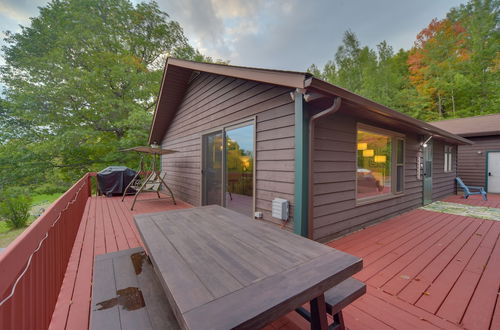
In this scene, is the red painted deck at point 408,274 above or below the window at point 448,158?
below

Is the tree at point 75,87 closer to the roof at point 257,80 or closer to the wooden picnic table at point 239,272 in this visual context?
the roof at point 257,80

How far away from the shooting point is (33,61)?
336 inches

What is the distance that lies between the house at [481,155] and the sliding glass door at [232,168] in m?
9.43

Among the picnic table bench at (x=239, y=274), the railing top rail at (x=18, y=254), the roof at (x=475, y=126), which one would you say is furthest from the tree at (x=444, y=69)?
the railing top rail at (x=18, y=254)

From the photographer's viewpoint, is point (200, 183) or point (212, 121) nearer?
point (212, 121)

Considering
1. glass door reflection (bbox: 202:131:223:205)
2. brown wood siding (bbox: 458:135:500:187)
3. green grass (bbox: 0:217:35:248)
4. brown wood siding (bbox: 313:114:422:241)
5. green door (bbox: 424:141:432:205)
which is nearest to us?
brown wood siding (bbox: 313:114:422:241)

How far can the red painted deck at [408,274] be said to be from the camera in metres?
1.46

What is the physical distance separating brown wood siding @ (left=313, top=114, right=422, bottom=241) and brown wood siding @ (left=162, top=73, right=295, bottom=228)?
1.42 ft

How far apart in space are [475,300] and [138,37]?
14.9 metres

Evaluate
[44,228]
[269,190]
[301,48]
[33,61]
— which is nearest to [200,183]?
[269,190]

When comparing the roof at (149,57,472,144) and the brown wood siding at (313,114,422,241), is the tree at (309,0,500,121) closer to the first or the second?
the roof at (149,57,472,144)

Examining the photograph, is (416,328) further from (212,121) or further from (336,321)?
(212,121)

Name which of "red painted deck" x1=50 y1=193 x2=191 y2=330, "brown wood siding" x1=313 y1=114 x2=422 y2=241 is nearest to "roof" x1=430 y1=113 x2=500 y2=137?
"brown wood siding" x1=313 y1=114 x2=422 y2=241

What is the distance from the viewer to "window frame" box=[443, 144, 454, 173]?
6758 millimetres
